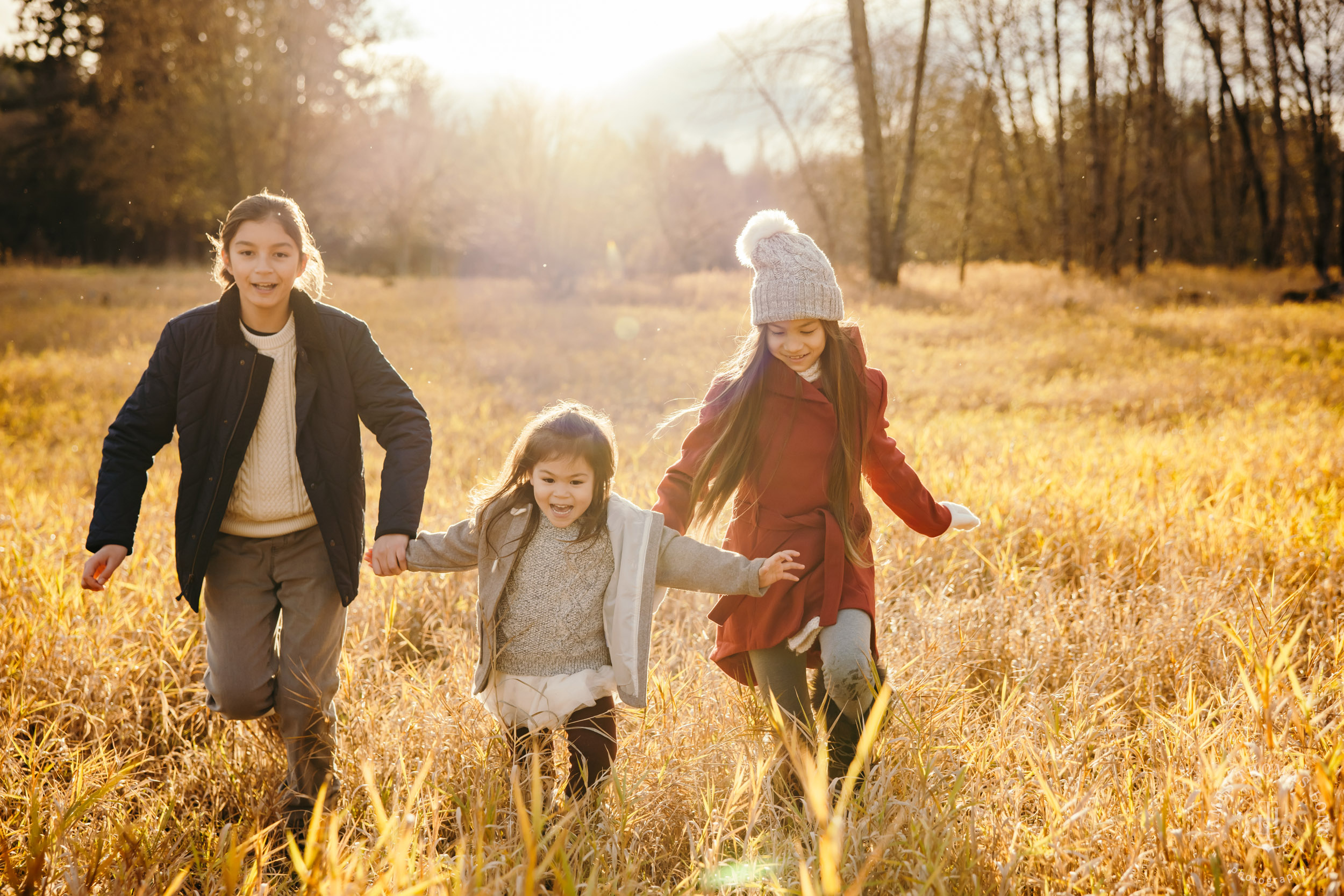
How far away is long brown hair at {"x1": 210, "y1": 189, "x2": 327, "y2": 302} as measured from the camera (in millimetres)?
2457

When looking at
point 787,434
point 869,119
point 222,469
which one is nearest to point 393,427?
point 222,469

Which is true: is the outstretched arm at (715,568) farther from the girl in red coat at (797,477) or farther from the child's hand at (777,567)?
the girl in red coat at (797,477)

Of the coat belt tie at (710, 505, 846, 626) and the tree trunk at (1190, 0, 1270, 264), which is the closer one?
the coat belt tie at (710, 505, 846, 626)

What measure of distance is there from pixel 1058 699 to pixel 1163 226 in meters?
28.9

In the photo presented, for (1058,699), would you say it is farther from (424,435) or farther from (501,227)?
(501,227)

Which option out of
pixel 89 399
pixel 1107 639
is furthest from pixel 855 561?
pixel 89 399

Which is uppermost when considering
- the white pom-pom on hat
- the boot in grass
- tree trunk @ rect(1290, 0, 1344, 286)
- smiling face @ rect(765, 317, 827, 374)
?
tree trunk @ rect(1290, 0, 1344, 286)

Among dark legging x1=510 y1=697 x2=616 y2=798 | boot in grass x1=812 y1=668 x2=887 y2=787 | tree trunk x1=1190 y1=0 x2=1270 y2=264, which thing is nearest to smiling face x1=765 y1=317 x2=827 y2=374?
boot in grass x1=812 y1=668 x2=887 y2=787

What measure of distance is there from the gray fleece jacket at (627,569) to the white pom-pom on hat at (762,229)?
911mm

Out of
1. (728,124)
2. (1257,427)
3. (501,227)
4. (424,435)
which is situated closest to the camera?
(424,435)

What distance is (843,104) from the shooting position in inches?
703

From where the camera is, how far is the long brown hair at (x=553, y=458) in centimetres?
222

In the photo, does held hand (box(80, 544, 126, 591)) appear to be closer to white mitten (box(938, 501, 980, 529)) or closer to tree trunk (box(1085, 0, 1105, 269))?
white mitten (box(938, 501, 980, 529))

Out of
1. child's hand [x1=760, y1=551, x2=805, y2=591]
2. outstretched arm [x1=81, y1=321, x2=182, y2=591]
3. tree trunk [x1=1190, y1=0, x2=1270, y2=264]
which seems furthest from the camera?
tree trunk [x1=1190, y1=0, x2=1270, y2=264]
